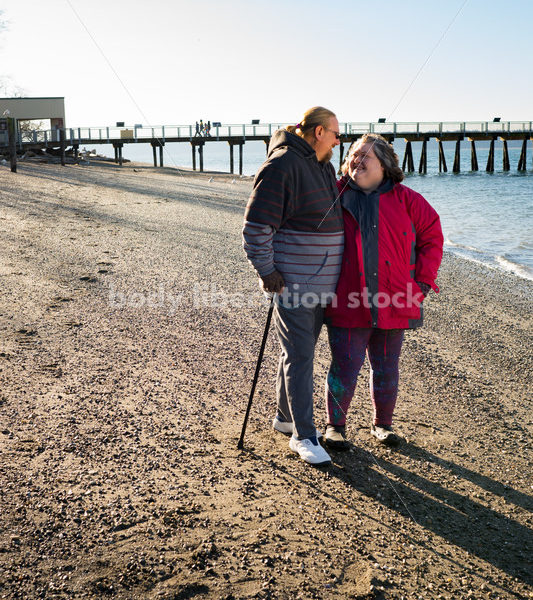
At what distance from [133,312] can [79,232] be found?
475 centimetres

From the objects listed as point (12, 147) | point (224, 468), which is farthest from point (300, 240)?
point (12, 147)

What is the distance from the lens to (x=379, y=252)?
3.19 meters

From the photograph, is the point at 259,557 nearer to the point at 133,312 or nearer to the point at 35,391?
the point at 35,391

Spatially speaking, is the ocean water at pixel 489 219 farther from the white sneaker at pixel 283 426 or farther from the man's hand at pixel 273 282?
the man's hand at pixel 273 282

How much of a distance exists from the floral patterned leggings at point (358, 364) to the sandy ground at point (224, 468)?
0.97 ft

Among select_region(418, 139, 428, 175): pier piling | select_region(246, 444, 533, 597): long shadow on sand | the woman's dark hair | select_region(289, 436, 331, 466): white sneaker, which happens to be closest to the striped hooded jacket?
the woman's dark hair

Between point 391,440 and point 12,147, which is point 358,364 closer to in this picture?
point 391,440

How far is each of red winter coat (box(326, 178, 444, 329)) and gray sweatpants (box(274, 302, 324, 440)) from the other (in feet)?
0.65

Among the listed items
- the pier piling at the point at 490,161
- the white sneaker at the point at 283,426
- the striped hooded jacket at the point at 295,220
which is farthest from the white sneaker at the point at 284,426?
the pier piling at the point at 490,161

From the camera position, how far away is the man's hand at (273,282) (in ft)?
9.88

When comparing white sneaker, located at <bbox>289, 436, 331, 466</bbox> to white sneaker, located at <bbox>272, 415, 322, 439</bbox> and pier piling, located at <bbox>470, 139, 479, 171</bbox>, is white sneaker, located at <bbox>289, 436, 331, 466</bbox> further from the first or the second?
pier piling, located at <bbox>470, 139, 479, 171</bbox>

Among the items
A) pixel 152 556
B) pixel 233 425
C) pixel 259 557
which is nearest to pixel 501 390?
pixel 233 425

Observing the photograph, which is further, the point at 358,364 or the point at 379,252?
the point at 358,364

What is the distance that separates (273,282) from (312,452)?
3.28 ft
